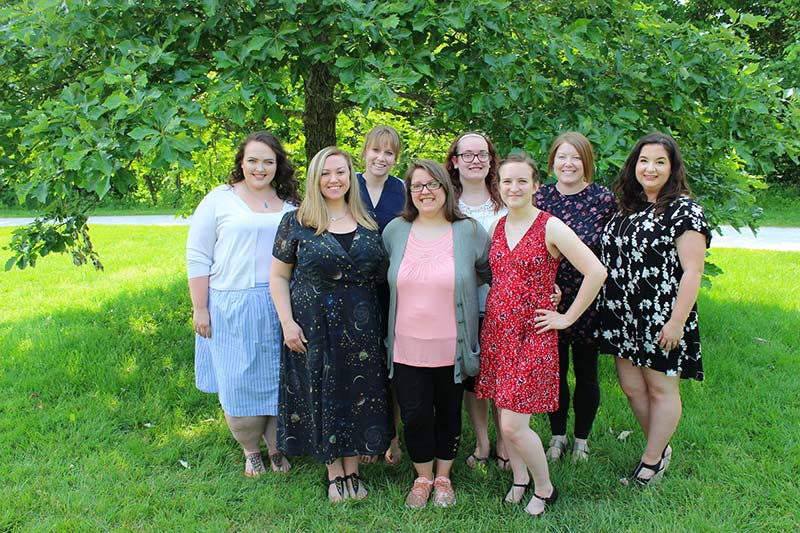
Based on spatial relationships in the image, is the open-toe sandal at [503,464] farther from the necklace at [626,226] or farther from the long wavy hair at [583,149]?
the long wavy hair at [583,149]

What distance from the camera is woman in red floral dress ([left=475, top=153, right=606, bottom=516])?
3002 mm

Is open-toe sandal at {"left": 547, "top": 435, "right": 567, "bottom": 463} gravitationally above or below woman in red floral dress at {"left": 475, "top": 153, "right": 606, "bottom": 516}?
below

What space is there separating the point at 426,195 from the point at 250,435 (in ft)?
6.06

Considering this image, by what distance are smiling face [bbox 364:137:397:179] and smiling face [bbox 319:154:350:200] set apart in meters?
0.31

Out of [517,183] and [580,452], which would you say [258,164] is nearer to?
[517,183]

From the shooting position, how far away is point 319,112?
500cm

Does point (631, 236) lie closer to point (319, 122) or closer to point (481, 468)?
point (481, 468)

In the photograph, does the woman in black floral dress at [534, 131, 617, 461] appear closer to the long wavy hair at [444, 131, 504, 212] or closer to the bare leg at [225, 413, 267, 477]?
the long wavy hair at [444, 131, 504, 212]

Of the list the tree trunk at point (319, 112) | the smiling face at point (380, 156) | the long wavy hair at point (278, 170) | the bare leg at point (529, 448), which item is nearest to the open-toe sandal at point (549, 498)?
the bare leg at point (529, 448)

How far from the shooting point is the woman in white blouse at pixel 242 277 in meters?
3.45

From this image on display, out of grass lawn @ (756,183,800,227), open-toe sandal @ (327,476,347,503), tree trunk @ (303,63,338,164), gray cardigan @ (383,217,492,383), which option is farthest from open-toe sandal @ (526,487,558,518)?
grass lawn @ (756,183,800,227)

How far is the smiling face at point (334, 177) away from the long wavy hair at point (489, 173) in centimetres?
63

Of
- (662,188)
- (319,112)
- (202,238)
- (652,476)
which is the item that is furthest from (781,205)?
(202,238)

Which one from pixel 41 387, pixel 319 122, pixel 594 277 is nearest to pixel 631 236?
pixel 594 277
